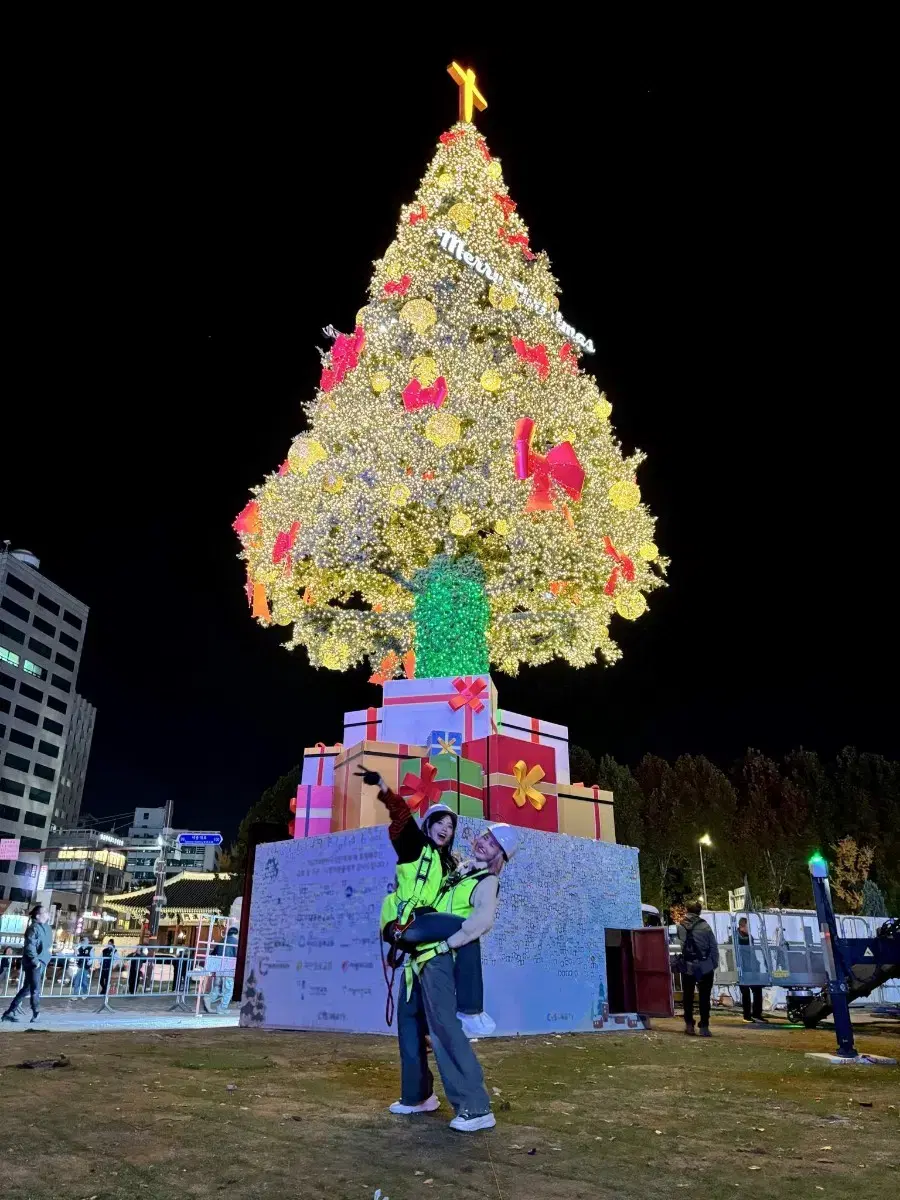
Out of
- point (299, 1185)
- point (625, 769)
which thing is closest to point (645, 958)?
point (299, 1185)

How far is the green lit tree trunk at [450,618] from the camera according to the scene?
44.9 feet

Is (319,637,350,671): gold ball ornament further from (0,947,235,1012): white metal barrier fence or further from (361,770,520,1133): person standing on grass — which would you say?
(361,770,520,1133): person standing on grass

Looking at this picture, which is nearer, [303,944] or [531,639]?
[303,944]

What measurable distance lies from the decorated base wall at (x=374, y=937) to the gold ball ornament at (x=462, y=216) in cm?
1139

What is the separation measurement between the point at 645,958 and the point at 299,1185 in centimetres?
886

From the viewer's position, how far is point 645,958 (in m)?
11.0

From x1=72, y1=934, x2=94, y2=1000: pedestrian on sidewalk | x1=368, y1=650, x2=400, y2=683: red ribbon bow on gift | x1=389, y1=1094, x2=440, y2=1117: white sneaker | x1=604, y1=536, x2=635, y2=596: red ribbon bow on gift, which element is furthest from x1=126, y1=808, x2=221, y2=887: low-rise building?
x1=389, y1=1094, x2=440, y2=1117: white sneaker

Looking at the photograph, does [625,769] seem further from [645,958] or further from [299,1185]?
[299,1185]

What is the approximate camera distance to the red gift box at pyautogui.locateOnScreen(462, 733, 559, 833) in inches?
425

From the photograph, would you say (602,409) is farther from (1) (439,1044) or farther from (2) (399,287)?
(1) (439,1044)

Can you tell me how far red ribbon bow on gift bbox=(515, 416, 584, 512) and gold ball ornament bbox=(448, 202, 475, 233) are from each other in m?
4.33

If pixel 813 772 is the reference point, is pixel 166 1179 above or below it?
below

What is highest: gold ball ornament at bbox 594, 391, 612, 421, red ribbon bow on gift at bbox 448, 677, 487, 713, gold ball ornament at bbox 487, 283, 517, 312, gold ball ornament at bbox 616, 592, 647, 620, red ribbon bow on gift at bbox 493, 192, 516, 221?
red ribbon bow on gift at bbox 493, 192, 516, 221

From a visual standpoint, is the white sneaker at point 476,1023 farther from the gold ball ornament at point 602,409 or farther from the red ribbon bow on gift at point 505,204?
the red ribbon bow on gift at point 505,204
